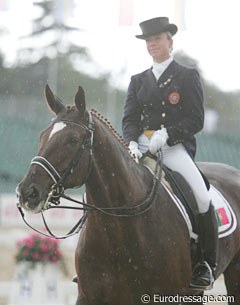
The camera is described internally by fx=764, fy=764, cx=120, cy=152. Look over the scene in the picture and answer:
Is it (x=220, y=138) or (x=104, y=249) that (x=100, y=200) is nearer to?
(x=104, y=249)

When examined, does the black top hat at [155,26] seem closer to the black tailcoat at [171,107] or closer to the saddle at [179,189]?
the black tailcoat at [171,107]

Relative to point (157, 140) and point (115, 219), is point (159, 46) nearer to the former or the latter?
point (157, 140)

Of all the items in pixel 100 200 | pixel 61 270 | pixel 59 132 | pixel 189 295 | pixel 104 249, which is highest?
pixel 59 132

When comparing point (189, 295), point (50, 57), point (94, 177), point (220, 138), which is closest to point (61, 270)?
point (189, 295)

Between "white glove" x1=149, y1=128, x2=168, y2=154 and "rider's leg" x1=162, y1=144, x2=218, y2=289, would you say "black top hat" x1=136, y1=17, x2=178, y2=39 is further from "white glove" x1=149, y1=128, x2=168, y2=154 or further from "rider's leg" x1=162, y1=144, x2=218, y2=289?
"rider's leg" x1=162, y1=144, x2=218, y2=289

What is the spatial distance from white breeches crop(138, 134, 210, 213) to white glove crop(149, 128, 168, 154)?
0.21 metres

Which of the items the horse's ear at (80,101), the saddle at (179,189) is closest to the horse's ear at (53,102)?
the horse's ear at (80,101)

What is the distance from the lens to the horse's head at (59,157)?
4.81m

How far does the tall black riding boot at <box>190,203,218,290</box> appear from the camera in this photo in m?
6.00

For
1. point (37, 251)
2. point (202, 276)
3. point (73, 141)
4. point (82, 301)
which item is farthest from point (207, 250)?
point (37, 251)

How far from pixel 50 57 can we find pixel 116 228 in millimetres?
26199

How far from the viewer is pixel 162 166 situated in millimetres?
6043

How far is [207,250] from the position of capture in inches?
238

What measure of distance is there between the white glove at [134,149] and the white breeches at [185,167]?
0.14 m
